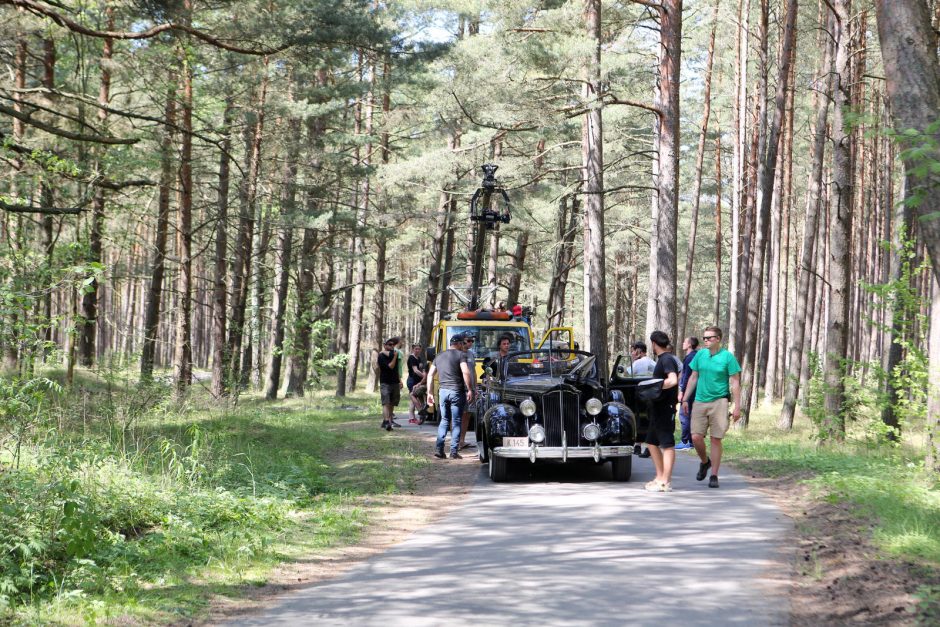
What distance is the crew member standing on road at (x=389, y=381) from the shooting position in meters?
18.9

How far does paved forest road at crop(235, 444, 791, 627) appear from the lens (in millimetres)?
5637

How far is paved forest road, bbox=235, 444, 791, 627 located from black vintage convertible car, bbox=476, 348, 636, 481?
123 cm

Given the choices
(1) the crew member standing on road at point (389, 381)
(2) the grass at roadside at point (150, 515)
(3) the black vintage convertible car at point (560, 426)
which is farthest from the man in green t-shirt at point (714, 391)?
(1) the crew member standing on road at point (389, 381)

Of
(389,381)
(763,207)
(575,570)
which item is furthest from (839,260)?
(575,570)

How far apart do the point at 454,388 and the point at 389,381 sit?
5131 millimetres

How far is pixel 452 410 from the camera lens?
1453 cm

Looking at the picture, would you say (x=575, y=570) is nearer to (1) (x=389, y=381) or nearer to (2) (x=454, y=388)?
(2) (x=454, y=388)

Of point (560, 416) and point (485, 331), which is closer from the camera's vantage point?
point (560, 416)

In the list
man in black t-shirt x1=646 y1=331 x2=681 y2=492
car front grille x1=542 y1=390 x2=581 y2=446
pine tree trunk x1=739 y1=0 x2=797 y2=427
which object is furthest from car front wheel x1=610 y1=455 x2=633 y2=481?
pine tree trunk x1=739 y1=0 x2=797 y2=427

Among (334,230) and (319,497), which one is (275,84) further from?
(319,497)

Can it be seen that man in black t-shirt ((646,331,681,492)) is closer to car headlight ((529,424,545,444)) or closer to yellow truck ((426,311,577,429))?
car headlight ((529,424,545,444))

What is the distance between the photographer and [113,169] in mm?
16609

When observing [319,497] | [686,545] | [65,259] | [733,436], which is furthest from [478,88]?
[686,545]

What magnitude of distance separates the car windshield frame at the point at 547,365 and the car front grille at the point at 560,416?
2.82 feet
